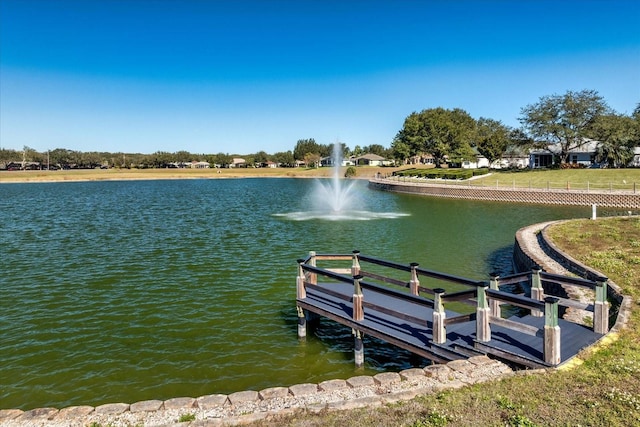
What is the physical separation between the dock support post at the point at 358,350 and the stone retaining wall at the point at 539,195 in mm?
45301

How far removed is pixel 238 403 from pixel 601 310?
7.61m

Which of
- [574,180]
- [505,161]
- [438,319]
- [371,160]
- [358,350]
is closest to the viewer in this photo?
[438,319]

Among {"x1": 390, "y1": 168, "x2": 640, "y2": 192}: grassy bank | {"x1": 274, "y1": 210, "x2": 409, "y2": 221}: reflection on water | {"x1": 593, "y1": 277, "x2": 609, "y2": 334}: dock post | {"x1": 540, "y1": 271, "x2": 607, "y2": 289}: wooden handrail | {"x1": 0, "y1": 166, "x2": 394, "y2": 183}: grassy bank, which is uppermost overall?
{"x1": 0, "y1": 166, "x2": 394, "y2": 183}: grassy bank

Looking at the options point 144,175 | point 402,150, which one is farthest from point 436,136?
point 144,175

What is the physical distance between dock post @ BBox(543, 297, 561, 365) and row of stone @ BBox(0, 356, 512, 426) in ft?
3.51

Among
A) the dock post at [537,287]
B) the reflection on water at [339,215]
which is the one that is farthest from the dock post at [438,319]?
the reflection on water at [339,215]

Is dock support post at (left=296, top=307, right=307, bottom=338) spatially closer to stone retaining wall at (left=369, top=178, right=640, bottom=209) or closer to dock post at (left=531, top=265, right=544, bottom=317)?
dock post at (left=531, top=265, right=544, bottom=317)

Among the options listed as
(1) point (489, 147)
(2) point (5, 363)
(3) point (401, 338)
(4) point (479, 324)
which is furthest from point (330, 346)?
(1) point (489, 147)

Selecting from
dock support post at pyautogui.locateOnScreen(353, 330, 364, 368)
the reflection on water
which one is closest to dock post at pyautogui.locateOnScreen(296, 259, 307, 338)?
dock support post at pyautogui.locateOnScreen(353, 330, 364, 368)

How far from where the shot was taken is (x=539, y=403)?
6.40 m

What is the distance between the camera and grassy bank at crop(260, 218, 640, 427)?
19.6 ft

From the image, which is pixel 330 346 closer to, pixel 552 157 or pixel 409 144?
pixel 552 157

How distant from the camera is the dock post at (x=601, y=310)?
912 centimetres

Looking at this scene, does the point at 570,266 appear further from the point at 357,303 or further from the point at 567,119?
the point at 567,119
